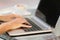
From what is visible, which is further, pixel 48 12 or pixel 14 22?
pixel 48 12

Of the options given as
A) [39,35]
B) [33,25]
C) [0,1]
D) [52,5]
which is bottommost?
[39,35]

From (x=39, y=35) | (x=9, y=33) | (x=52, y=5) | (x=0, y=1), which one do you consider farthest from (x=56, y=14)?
(x=0, y=1)

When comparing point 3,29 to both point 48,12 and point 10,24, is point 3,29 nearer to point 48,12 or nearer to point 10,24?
point 10,24

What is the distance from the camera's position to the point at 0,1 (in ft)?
4.34

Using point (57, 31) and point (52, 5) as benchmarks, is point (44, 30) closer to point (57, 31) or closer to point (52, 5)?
point (57, 31)

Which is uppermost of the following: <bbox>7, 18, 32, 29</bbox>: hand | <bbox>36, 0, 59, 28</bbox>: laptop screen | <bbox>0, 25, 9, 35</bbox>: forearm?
<bbox>36, 0, 59, 28</bbox>: laptop screen

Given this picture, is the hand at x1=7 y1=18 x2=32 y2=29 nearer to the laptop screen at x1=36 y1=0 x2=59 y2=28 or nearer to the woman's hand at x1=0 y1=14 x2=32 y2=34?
the woman's hand at x1=0 y1=14 x2=32 y2=34

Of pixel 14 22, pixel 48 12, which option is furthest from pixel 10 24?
pixel 48 12

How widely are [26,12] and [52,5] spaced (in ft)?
0.82

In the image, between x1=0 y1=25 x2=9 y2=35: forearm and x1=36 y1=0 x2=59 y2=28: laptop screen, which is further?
x1=36 y1=0 x2=59 y2=28: laptop screen

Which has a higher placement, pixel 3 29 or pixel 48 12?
pixel 48 12

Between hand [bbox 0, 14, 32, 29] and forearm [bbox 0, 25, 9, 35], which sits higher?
hand [bbox 0, 14, 32, 29]

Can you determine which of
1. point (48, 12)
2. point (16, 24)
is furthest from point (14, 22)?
point (48, 12)

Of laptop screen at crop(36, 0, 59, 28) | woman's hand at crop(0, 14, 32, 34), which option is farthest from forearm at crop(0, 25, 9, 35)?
laptop screen at crop(36, 0, 59, 28)
